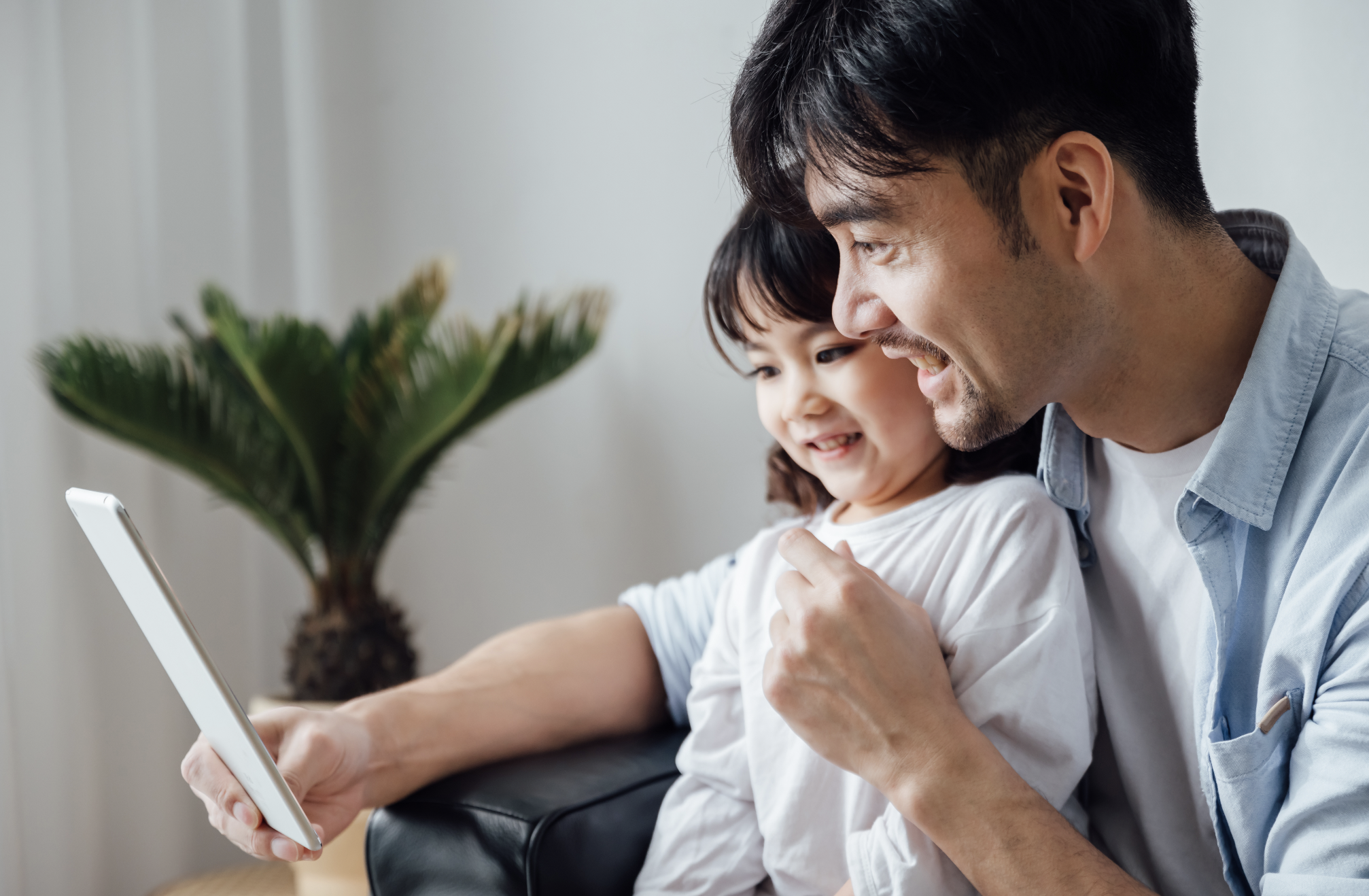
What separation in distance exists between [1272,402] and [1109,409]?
17 centimetres

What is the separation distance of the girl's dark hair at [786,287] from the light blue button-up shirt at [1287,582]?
295 mm

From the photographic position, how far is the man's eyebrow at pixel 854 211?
103cm

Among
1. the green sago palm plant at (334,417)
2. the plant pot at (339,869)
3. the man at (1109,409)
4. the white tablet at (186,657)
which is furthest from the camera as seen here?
the green sago palm plant at (334,417)

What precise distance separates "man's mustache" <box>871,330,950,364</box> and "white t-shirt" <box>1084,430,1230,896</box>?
0.89ft

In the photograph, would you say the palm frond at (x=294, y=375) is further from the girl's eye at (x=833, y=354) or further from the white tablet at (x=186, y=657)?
the girl's eye at (x=833, y=354)

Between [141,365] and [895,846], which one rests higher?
[141,365]

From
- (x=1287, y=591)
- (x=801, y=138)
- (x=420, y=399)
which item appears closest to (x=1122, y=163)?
(x=801, y=138)

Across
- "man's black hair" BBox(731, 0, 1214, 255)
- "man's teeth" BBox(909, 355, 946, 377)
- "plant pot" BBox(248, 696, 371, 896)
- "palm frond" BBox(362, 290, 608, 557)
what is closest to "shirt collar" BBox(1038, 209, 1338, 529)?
"man's black hair" BBox(731, 0, 1214, 255)

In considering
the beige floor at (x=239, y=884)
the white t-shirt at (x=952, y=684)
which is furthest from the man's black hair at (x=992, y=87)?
the beige floor at (x=239, y=884)

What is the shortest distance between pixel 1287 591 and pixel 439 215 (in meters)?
2.22

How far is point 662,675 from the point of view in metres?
1.55

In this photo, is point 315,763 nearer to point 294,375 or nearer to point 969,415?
point 969,415

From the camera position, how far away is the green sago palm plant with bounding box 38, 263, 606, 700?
2.06 meters

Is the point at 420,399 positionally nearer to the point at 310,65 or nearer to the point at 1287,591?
the point at 310,65
